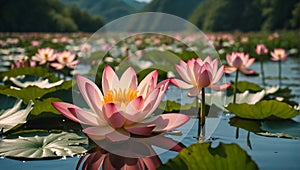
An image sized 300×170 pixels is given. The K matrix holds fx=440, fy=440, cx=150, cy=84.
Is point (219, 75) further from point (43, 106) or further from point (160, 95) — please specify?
point (43, 106)

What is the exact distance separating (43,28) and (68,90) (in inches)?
838

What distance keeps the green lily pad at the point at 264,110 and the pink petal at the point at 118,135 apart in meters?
0.49

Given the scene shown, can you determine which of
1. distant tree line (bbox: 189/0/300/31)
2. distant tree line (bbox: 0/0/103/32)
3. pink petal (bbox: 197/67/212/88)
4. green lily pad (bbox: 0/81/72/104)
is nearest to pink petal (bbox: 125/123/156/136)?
pink petal (bbox: 197/67/212/88)

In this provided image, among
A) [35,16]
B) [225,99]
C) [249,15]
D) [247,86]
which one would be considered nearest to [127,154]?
[225,99]

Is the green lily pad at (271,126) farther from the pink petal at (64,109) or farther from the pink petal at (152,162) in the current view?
the pink petal at (64,109)

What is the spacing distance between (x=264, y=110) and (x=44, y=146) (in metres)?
0.70

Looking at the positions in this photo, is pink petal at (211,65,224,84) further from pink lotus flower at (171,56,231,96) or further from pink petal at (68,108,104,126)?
pink petal at (68,108,104,126)

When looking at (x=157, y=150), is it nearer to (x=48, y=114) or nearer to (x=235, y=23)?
(x=48, y=114)

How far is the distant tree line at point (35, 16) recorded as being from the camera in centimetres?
2038

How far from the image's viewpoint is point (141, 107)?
930mm

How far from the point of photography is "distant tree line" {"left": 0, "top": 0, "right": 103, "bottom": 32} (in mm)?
20375

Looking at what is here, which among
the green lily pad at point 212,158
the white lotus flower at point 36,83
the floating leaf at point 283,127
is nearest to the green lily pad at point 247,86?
the floating leaf at point 283,127

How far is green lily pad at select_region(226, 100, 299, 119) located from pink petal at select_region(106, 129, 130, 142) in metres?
0.49

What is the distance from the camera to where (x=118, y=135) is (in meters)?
0.97
